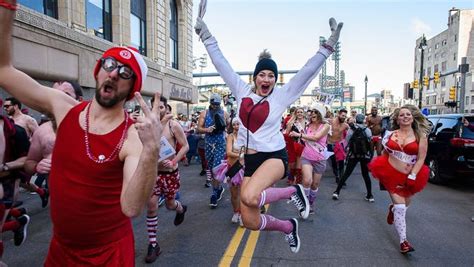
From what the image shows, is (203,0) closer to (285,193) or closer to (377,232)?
(285,193)

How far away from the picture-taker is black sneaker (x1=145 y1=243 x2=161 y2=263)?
3.94 m

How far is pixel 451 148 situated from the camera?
8.70 meters

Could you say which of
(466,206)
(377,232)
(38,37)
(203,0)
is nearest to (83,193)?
(203,0)

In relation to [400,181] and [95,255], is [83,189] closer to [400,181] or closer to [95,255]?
[95,255]

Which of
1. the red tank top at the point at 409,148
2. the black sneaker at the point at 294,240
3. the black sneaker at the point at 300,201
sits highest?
the red tank top at the point at 409,148

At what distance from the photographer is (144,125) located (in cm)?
145

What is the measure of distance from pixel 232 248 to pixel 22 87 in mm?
3155

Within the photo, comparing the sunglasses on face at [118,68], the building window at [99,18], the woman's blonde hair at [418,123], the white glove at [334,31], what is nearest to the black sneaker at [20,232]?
the sunglasses on face at [118,68]

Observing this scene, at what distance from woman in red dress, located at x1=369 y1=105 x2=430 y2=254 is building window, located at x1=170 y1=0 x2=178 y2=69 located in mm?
24178

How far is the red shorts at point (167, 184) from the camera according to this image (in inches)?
179

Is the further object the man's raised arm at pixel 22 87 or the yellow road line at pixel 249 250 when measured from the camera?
the yellow road line at pixel 249 250

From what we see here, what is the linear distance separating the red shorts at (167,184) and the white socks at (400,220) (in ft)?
9.17

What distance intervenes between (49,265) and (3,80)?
1.05 metres

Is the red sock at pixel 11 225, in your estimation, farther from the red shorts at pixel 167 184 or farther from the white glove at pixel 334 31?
the white glove at pixel 334 31
